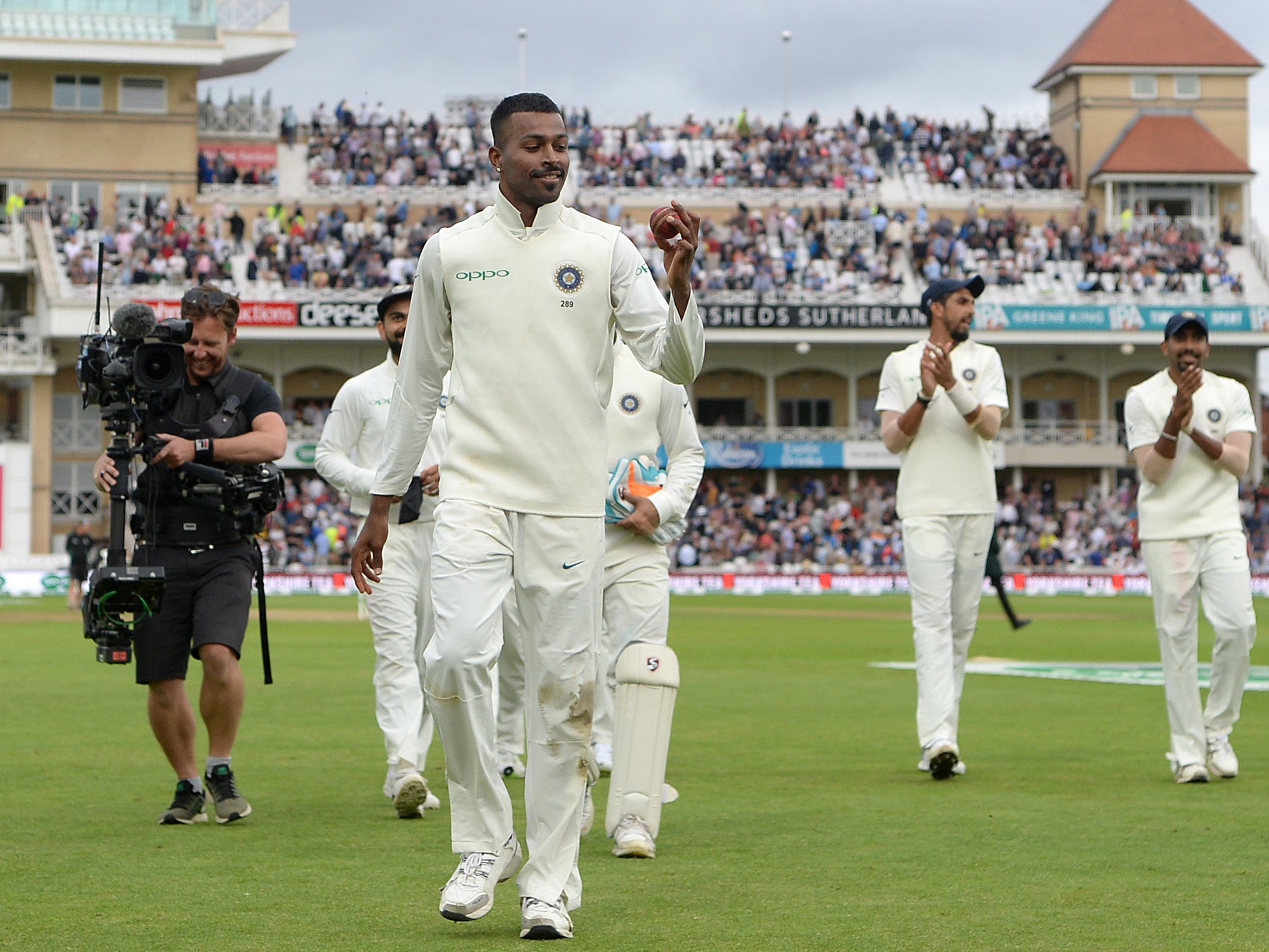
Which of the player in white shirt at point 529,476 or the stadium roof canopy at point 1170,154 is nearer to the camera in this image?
the player in white shirt at point 529,476

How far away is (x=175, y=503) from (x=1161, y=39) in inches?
2516

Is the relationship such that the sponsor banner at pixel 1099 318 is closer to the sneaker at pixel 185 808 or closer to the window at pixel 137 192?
the window at pixel 137 192

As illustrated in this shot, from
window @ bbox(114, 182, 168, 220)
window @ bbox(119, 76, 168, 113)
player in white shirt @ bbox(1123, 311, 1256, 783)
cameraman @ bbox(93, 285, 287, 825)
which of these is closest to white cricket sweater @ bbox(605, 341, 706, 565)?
cameraman @ bbox(93, 285, 287, 825)

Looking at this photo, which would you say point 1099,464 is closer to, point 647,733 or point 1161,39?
point 1161,39

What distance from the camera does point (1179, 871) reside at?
21.6ft

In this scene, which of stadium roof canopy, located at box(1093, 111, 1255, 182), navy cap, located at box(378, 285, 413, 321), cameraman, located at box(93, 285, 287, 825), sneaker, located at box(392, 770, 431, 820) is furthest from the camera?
stadium roof canopy, located at box(1093, 111, 1255, 182)

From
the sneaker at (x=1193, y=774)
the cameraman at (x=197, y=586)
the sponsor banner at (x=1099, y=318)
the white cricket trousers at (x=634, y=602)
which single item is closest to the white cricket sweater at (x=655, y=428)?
the white cricket trousers at (x=634, y=602)

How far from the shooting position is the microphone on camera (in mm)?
7734

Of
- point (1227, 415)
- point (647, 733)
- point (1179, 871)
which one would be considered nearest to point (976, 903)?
point (1179, 871)

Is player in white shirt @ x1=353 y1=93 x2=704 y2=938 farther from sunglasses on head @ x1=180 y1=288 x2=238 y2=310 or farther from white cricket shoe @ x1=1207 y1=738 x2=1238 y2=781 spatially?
white cricket shoe @ x1=1207 y1=738 x2=1238 y2=781

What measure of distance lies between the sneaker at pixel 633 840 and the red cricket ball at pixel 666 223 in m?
2.74

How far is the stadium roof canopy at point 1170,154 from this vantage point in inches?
2435

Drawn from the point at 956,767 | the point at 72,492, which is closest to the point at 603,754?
the point at 956,767

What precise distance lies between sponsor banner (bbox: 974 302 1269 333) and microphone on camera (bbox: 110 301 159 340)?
48.5m
